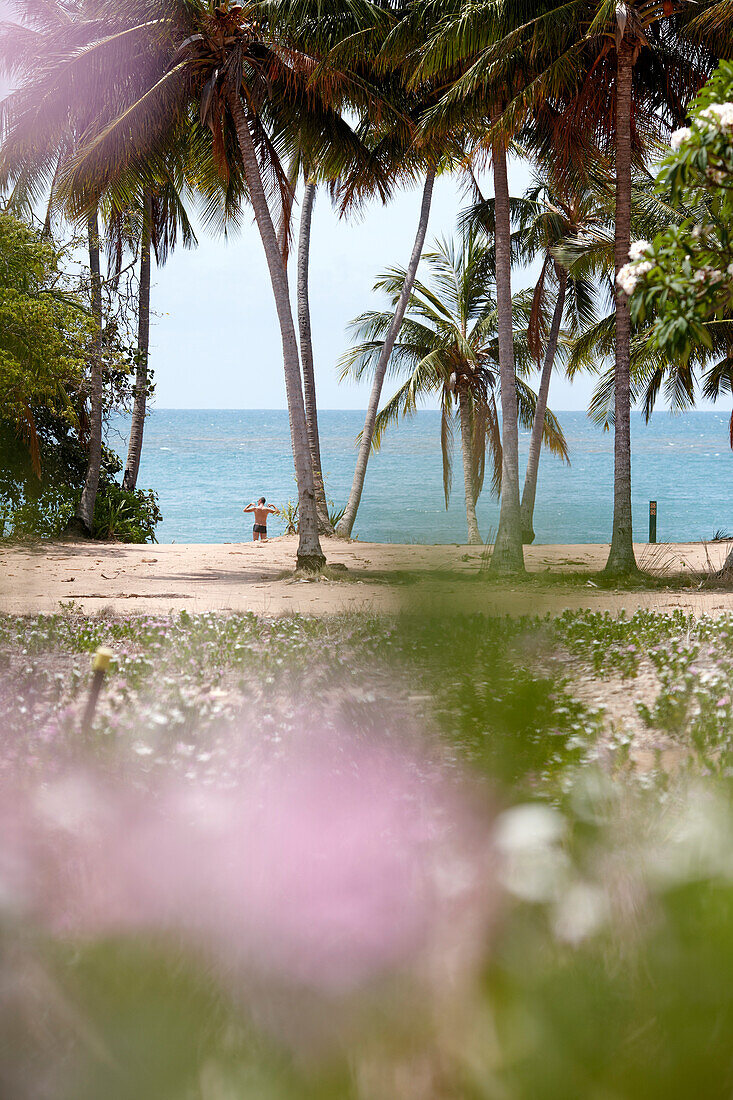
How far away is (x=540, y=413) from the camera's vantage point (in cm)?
2028

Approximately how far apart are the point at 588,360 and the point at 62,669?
18.9 metres

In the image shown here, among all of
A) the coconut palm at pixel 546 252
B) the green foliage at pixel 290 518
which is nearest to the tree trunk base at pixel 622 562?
the coconut palm at pixel 546 252

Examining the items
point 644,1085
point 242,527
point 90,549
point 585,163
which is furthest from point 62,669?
point 242,527

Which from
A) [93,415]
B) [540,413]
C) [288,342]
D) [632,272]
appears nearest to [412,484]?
[632,272]

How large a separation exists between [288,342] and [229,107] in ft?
11.9

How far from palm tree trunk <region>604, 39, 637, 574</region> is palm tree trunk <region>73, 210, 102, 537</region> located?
9.56m

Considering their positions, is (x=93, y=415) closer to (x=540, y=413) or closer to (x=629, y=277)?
(x=540, y=413)

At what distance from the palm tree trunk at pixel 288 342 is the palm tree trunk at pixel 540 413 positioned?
756 cm

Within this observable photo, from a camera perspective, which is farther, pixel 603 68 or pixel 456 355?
pixel 456 355

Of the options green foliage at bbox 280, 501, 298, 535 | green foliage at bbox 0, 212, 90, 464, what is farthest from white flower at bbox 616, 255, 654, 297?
green foliage at bbox 280, 501, 298, 535

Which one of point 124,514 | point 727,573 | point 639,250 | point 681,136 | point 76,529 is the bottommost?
point 727,573

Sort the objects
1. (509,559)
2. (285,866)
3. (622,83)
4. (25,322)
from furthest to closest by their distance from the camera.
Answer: (509,559), (622,83), (25,322), (285,866)

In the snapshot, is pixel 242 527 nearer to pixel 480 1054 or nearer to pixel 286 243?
pixel 286 243

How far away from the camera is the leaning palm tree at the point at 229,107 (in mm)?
12266
